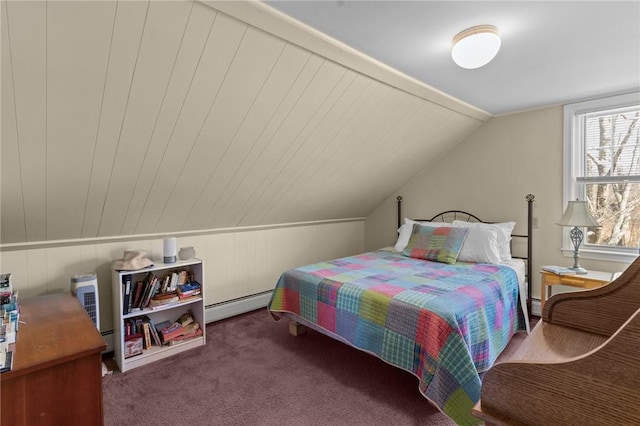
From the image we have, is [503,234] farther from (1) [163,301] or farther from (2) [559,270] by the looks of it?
(1) [163,301]

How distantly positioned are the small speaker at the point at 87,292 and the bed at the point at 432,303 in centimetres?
133

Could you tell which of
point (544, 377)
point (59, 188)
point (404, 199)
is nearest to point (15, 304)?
point (59, 188)

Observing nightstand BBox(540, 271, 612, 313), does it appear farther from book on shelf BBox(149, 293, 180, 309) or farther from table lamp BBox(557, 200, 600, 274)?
book on shelf BBox(149, 293, 180, 309)

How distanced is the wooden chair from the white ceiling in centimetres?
150

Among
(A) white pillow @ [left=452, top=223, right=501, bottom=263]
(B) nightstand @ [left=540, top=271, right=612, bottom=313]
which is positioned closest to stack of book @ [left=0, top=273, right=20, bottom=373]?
(A) white pillow @ [left=452, top=223, right=501, bottom=263]

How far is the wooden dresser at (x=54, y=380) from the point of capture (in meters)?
1.28

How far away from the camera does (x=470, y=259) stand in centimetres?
315

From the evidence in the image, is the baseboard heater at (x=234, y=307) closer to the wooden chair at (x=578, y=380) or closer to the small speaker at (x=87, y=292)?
the small speaker at (x=87, y=292)

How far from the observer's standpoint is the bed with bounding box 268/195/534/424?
71.7 inches

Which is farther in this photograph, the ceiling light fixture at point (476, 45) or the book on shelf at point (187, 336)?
the book on shelf at point (187, 336)

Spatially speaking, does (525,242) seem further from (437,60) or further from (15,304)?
(15,304)

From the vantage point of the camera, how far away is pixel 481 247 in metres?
3.13

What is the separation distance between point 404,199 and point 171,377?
10.8 feet

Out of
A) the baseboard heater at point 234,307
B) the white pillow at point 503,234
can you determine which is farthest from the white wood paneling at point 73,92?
the white pillow at point 503,234
